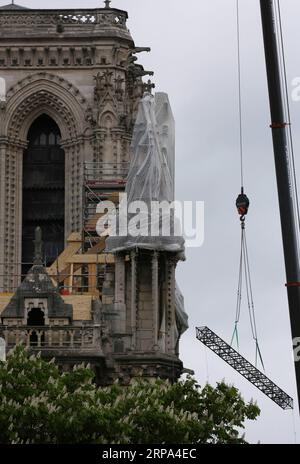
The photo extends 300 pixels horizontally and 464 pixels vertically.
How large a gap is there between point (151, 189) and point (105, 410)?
109 feet

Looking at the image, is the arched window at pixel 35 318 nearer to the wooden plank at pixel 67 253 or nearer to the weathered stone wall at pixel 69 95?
the wooden plank at pixel 67 253

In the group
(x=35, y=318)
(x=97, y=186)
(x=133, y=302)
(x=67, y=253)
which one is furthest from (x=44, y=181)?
(x=35, y=318)

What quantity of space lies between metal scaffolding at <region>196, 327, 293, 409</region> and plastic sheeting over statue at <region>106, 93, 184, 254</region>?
7789mm

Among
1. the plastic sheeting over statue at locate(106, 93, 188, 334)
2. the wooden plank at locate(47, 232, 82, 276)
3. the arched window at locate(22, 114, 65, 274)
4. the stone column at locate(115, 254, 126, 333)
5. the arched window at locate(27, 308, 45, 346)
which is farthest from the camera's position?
the arched window at locate(22, 114, 65, 274)

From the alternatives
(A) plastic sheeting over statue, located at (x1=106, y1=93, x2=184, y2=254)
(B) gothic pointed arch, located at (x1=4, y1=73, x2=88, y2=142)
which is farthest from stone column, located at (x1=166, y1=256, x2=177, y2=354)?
(B) gothic pointed arch, located at (x1=4, y1=73, x2=88, y2=142)

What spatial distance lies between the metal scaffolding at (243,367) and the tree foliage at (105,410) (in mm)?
23043

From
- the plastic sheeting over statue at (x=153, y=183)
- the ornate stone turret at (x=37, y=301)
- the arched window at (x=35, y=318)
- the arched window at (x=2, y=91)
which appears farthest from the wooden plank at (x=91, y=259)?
the arched window at (x=2, y=91)

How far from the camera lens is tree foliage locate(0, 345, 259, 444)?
8588 cm

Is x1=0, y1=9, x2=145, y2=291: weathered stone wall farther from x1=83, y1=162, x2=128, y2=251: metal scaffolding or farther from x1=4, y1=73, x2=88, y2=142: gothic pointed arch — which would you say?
x1=83, y1=162, x2=128, y2=251: metal scaffolding

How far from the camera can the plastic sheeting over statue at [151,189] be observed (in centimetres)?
11456

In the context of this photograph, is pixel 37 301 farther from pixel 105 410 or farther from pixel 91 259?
pixel 105 410
